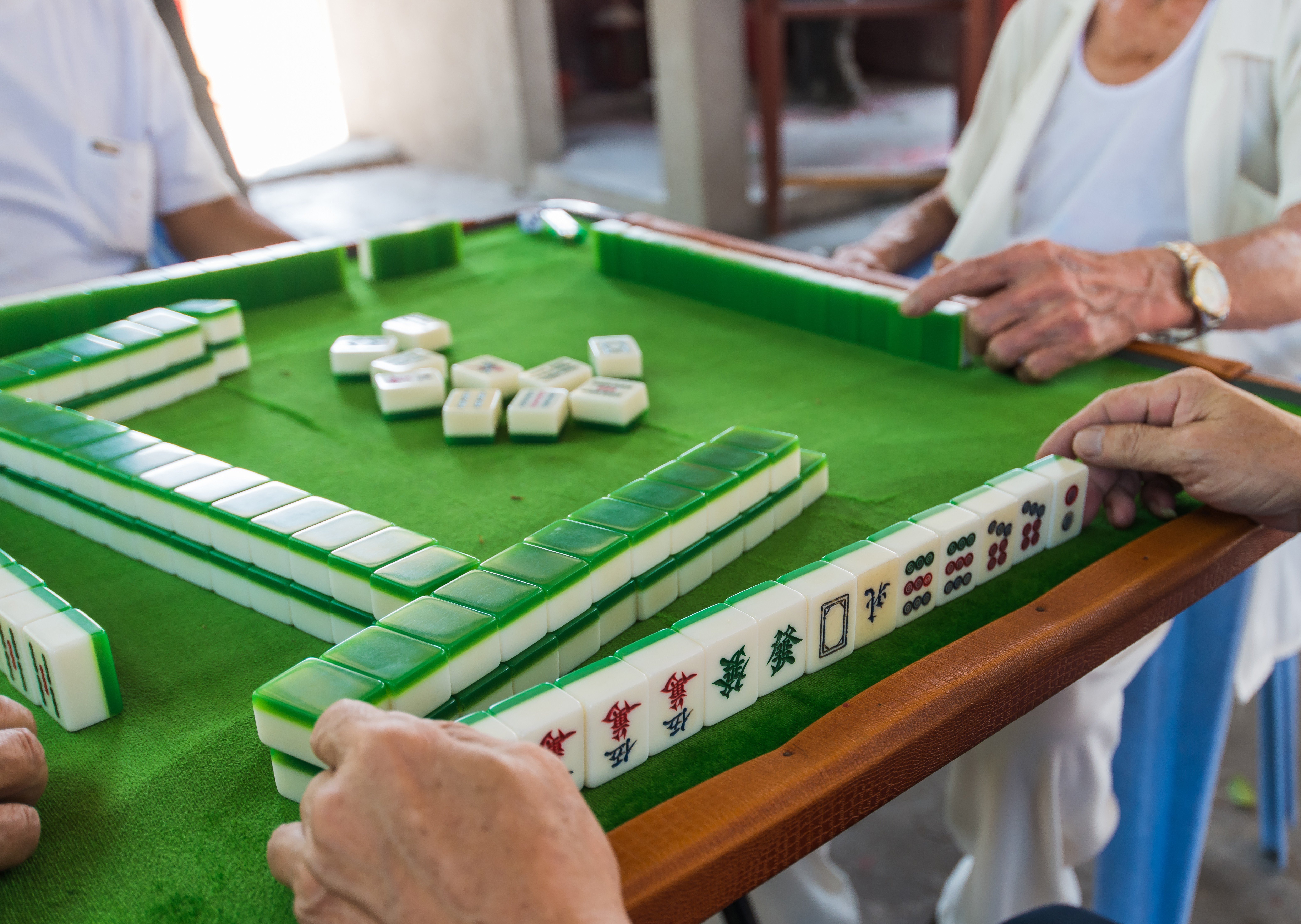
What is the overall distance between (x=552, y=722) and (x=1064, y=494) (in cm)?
65

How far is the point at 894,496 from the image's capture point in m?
1.23

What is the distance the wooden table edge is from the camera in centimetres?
74

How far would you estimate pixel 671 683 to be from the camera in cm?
83

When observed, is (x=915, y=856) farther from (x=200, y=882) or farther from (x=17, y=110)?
(x=17, y=110)

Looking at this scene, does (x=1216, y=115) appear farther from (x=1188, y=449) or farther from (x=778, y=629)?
(x=778, y=629)

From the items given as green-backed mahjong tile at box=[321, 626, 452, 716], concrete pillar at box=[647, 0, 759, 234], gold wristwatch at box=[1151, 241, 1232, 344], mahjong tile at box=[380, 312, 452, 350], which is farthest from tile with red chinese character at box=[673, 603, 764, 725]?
concrete pillar at box=[647, 0, 759, 234]

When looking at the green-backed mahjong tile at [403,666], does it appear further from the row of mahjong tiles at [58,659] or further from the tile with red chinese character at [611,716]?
the row of mahjong tiles at [58,659]

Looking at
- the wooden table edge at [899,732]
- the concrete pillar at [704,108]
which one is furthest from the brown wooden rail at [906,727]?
the concrete pillar at [704,108]

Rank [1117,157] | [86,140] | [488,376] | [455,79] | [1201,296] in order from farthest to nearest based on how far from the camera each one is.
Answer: [455,79]
[86,140]
[1117,157]
[1201,296]
[488,376]

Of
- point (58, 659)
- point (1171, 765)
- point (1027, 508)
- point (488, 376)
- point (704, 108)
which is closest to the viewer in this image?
point (58, 659)

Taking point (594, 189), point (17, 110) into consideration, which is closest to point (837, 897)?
point (17, 110)

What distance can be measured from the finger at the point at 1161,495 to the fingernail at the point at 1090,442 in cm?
9

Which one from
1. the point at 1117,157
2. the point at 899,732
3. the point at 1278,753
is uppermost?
the point at 1117,157

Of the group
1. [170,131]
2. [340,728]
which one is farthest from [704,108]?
[340,728]
